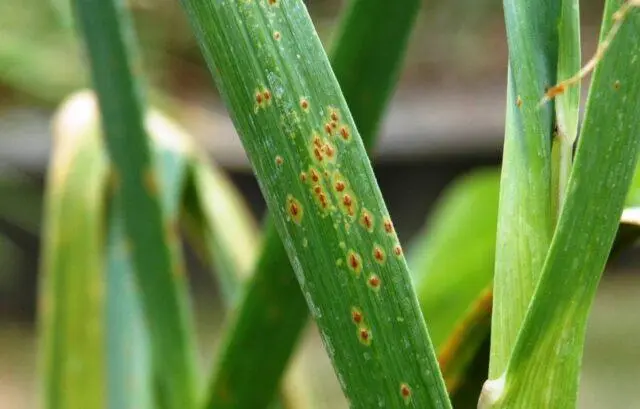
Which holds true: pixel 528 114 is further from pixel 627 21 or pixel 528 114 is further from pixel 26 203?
pixel 26 203

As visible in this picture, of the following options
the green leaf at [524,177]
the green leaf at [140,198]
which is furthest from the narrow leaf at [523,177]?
the green leaf at [140,198]

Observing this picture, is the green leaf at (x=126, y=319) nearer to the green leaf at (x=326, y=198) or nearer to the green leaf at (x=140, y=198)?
the green leaf at (x=140, y=198)

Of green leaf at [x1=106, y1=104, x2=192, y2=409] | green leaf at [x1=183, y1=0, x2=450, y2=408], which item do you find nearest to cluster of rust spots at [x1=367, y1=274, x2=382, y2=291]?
green leaf at [x1=183, y1=0, x2=450, y2=408]

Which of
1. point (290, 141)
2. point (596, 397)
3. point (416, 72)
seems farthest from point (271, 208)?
point (416, 72)

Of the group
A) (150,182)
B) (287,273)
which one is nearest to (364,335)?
(287,273)

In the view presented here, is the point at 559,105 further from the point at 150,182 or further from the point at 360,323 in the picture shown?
the point at 150,182
